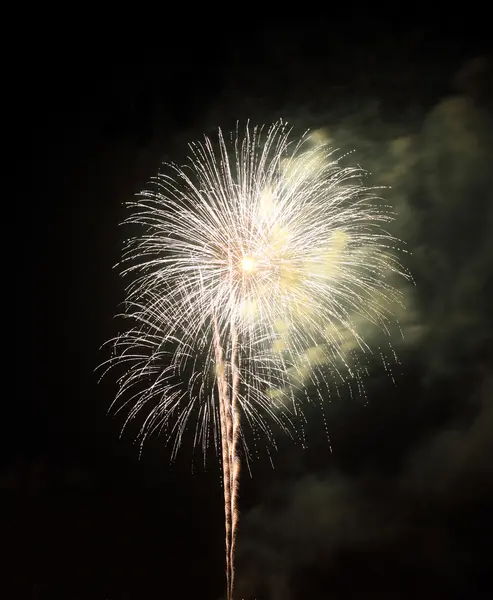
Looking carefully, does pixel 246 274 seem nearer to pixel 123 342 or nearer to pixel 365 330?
pixel 365 330

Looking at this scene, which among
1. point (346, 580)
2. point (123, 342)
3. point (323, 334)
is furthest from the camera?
point (346, 580)

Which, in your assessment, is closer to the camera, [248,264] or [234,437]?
[248,264]

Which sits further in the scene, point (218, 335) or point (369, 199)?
point (369, 199)

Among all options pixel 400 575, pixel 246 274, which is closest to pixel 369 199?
pixel 246 274

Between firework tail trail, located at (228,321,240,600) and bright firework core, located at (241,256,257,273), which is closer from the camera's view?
bright firework core, located at (241,256,257,273)

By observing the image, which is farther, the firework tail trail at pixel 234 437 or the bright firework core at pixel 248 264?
the firework tail trail at pixel 234 437

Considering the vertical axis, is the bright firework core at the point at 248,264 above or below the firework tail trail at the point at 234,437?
above

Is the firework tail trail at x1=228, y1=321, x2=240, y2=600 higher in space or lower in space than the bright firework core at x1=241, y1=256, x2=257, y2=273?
lower

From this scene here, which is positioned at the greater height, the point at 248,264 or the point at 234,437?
the point at 248,264
